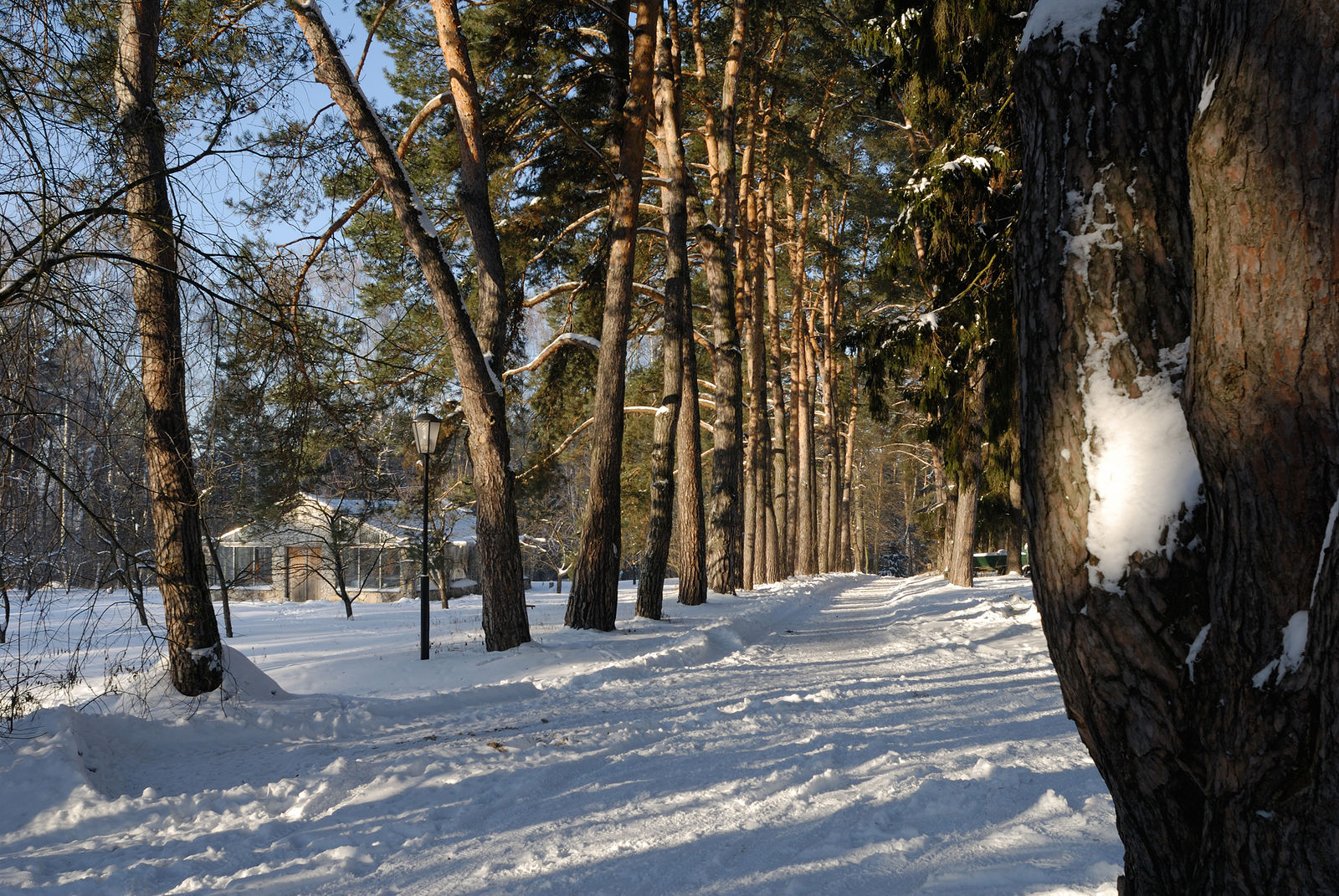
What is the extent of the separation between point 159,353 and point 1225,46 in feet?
21.2

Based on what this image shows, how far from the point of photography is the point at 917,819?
4.07 metres

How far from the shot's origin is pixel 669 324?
48.3 feet

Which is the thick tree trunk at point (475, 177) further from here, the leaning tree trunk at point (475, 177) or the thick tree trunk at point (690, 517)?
the thick tree trunk at point (690, 517)

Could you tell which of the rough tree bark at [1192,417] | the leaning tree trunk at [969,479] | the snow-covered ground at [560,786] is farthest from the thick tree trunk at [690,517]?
the rough tree bark at [1192,417]

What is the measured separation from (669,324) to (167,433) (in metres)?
9.71

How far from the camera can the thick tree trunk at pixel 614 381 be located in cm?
1165

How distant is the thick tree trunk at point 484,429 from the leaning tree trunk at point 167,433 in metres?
2.79

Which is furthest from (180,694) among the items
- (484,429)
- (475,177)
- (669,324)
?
(669,324)

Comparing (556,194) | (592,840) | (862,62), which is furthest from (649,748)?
A: (862,62)

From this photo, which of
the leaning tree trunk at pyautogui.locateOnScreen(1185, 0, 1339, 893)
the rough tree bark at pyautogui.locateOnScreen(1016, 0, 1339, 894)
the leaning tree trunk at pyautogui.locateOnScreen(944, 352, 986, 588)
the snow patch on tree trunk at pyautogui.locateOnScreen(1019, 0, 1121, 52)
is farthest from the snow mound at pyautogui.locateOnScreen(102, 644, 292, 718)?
the leaning tree trunk at pyautogui.locateOnScreen(944, 352, 986, 588)

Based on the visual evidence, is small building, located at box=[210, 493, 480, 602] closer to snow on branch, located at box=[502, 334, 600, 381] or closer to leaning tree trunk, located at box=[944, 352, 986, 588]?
leaning tree trunk, located at box=[944, 352, 986, 588]

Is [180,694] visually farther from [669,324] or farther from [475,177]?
[669,324]

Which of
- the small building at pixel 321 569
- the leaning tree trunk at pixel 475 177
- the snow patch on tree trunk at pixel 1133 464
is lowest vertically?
the small building at pixel 321 569

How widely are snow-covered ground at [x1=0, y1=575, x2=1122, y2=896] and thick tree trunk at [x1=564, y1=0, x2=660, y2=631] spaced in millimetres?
2734
